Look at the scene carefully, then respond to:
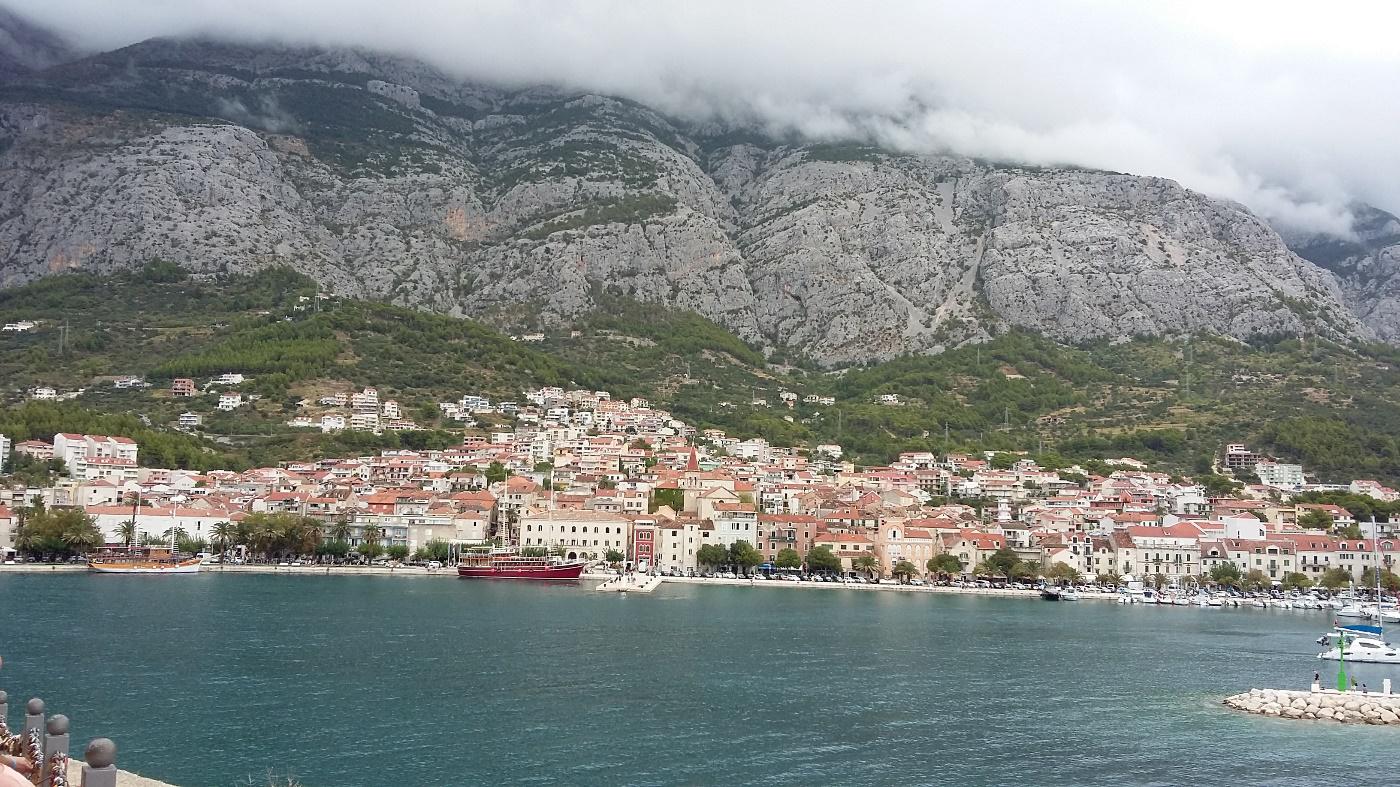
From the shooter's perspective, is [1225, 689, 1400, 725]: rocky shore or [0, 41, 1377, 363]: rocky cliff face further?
[0, 41, 1377, 363]: rocky cliff face

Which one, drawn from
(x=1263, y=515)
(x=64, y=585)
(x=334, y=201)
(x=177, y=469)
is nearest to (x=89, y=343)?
(x=177, y=469)

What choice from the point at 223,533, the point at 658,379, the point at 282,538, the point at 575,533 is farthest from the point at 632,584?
the point at 658,379

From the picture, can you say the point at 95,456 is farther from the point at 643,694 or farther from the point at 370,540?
the point at 643,694

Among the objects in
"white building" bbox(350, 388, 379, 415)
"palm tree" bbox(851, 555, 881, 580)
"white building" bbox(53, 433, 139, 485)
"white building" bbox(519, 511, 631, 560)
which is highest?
"white building" bbox(350, 388, 379, 415)

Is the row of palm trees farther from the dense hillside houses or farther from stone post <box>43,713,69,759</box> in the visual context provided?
stone post <box>43,713,69,759</box>

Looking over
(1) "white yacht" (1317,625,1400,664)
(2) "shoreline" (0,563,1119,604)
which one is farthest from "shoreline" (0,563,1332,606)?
(1) "white yacht" (1317,625,1400,664)

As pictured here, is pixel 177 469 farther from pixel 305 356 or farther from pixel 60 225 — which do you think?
pixel 60 225

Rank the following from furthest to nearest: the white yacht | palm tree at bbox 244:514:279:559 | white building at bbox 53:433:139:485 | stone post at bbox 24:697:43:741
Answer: white building at bbox 53:433:139:485, palm tree at bbox 244:514:279:559, the white yacht, stone post at bbox 24:697:43:741
